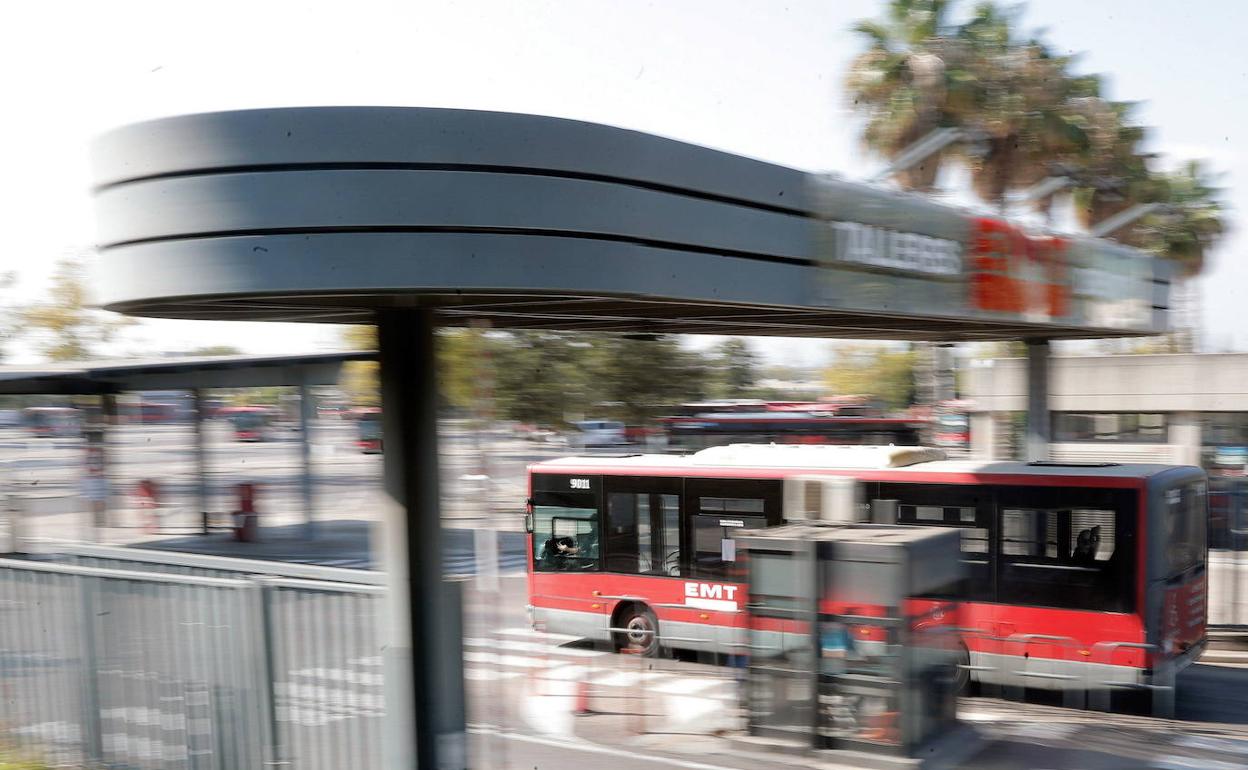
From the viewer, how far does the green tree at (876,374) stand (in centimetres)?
5872

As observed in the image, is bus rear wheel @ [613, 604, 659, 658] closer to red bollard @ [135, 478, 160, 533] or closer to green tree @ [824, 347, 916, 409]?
red bollard @ [135, 478, 160, 533]

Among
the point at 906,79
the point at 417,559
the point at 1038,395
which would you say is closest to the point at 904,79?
the point at 906,79

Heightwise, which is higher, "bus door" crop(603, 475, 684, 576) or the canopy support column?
the canopy support column

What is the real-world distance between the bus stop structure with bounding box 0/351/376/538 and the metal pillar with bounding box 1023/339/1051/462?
1040 cm

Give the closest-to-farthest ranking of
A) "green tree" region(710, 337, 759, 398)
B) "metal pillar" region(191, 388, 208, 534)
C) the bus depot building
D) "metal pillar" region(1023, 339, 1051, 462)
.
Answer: "metal pillar" region(1023, 339, 1051, 462) < the bus depot building < "metal pillar" region(191, 388, 208, 534) < "green tree" region(710, 337, 759, 398)

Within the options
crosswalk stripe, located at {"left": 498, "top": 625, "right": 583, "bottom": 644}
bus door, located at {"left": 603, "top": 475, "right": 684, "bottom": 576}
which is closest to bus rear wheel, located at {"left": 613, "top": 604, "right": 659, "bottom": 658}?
bus door, located at {"left": 603, "top": 475, "right": 684, "bottom": 576}

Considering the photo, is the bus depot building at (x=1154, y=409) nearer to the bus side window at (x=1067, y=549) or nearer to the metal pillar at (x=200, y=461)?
the bus side window at (x=1067, y=549)

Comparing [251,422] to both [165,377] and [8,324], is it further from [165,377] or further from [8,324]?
[165,377]

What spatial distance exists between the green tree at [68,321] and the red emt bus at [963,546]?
2877 cm

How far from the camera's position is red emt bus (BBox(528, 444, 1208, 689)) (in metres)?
12.2

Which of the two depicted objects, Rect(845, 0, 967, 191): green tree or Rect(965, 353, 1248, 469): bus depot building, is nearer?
Rect(965, 353, 1248, 469): bus depot building

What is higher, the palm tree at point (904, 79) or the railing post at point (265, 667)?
the palm tree at point (904, 79)

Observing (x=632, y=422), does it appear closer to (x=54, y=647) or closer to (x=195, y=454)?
(x=195, y=454)

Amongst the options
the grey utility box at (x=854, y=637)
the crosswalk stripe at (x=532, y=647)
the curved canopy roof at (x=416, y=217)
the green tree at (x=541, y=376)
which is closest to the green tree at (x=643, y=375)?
the green tree at (x=541, y=376)
